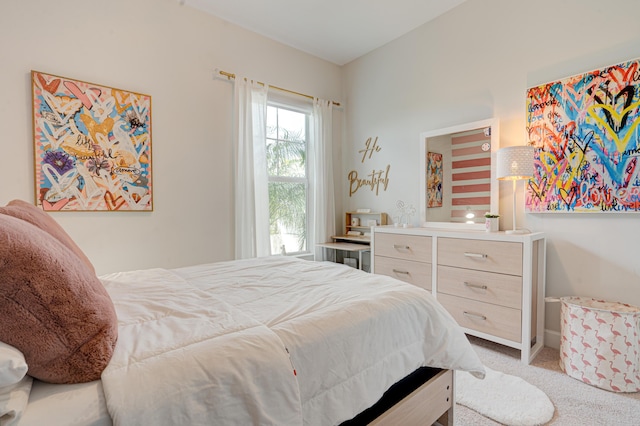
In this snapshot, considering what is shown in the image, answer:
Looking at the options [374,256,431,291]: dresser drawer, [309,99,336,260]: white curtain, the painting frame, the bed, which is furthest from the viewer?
[309,99,336,260]: white curtain

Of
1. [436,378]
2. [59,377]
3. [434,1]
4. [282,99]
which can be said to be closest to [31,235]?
[59,377]

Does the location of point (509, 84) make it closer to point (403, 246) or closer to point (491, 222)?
point (491, 222)

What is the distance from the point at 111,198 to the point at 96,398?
2117 millimetres

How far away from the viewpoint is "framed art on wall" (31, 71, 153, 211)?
2092 millimetres

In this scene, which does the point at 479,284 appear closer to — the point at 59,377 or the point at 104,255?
the point at 59,377

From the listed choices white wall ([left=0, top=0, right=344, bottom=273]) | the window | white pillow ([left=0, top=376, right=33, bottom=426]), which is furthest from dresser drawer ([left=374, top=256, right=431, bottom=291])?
white pillow ([left=0, top=376, right=33, bottom=426])

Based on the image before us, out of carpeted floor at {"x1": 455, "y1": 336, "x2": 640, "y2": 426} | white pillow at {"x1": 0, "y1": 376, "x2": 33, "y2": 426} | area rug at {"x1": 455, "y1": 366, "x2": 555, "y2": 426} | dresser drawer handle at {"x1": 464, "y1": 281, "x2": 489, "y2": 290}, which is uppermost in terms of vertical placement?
white pillow at {"x1": 0, "y1": 376, "x2": 33, "y2": 426}

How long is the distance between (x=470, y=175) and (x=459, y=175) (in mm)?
96

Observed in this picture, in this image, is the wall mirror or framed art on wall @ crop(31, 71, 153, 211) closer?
framed art on wall @ crop(31, 71, 153, 211)

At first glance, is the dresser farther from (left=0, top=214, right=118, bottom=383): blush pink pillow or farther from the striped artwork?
(left=0, top=214, right=118, bottom=383): blush pink pillow

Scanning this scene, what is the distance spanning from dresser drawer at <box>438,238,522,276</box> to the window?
66.4 inches

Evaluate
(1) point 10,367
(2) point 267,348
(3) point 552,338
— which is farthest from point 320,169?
(1) point 10,367

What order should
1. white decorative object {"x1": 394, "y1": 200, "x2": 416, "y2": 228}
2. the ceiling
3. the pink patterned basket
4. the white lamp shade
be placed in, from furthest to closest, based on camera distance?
1. white decorative object {"x1": 394, "y1": 200, "x2": 416, "y2": 228}
2. the ceiling
3. the white lamp shade
4. the pink patterned basket

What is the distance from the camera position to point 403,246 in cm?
272
